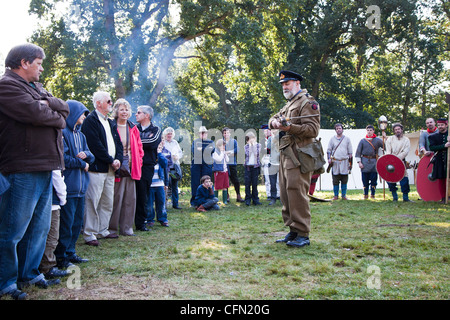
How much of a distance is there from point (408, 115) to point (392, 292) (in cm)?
3705

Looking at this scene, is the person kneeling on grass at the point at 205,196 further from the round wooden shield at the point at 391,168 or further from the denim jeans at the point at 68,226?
the denim jeans at the point at 68,226

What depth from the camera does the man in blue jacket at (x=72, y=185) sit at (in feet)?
14.9

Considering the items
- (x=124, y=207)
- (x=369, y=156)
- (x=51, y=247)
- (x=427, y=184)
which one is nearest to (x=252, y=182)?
(x=369, y=156)

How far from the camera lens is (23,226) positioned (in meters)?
3.37

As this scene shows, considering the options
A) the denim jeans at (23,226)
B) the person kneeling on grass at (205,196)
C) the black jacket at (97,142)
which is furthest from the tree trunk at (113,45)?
the denim jeans at (23,226)

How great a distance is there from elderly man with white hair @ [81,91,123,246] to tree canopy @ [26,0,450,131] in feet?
41.9

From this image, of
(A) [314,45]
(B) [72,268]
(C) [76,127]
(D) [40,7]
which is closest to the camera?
(B) [72,268]

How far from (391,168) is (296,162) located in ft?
21.9

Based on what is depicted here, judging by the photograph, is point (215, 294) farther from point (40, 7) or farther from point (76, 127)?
point (40, 7)

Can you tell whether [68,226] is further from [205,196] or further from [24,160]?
[205,196]

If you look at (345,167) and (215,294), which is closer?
(215,294)


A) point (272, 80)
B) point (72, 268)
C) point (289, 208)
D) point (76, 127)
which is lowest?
point (72, 268)

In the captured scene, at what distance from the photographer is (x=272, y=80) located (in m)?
20.6
